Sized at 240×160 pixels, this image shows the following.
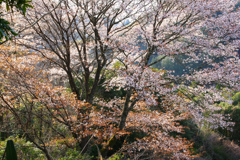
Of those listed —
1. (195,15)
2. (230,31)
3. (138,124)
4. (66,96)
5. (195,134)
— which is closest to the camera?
(66,96)

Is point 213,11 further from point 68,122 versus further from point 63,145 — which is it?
point 63,145

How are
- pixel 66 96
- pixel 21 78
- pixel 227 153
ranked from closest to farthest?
1. pixel 21 78
2. pixel 66 96
3. pixel 227 153

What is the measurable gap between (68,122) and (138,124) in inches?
110

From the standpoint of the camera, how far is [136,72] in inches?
199

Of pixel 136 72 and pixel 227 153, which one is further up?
pixel 136 72

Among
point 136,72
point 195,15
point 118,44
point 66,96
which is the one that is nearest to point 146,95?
point 136,72

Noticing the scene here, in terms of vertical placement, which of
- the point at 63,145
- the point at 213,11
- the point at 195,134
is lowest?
the point at 195,134

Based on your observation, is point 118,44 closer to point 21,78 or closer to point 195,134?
point 21,78

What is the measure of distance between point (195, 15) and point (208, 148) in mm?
10484

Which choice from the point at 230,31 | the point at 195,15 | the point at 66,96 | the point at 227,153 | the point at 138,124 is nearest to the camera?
the point at 66,96

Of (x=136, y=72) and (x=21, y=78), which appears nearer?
(x=21, y=78)

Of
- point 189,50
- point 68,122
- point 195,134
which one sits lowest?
point 195,134

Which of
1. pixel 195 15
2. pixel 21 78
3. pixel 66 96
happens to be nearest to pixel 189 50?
pixel 195 15

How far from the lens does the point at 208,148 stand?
1200 centimetres
